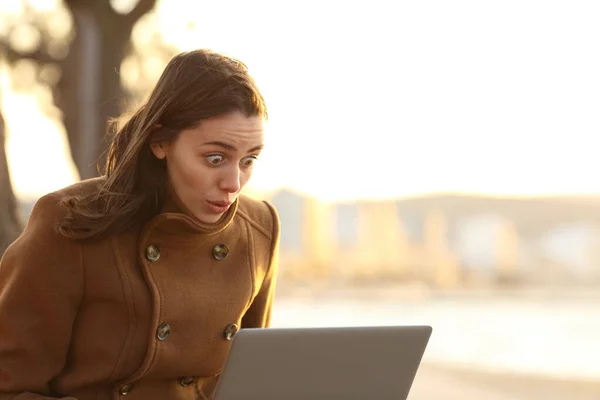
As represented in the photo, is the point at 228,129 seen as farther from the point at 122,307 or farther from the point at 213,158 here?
the point at 122,307

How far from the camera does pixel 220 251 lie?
214 centimetres

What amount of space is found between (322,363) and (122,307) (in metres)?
0.49

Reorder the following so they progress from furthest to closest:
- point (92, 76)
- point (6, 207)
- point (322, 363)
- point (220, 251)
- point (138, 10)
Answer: point (138, 10) → point (92, 76) → point (6, 207) → point (220, 251) → point (322, 363)

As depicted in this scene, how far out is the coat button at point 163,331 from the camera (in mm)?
1977

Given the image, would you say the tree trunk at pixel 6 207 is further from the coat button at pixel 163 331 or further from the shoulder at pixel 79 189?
the coat button at pixel 163 331

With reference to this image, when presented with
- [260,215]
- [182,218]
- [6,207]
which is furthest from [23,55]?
[182,218]

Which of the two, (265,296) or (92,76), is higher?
(92,76)

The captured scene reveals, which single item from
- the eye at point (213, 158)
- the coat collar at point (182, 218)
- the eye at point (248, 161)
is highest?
the eye at point (213, 158)

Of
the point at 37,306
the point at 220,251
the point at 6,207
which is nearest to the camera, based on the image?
the point at 37,306

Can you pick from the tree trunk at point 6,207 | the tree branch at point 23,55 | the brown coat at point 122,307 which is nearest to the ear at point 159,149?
the brown coat at point 122,307

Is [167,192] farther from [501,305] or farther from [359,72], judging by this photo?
[501,305]

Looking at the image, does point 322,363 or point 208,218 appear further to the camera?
point 208,218

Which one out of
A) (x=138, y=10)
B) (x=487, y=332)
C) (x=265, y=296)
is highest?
(x=138, y=10)

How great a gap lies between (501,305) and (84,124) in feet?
30.5
